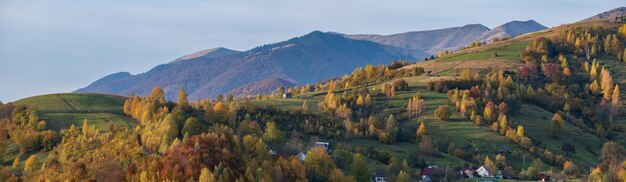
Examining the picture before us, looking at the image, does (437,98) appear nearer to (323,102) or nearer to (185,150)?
(323,102)

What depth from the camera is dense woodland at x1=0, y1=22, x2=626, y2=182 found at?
11056cm

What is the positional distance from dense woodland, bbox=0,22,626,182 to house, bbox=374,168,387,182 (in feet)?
3.19

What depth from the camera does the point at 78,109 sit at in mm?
166125

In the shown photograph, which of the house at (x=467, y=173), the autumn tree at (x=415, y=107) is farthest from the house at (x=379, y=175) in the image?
the autumn tree at (x=415, y=107)

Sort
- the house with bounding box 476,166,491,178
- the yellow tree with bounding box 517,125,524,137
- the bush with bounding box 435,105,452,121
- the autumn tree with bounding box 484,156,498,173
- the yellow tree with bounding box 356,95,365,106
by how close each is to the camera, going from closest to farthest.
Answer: the house with bounding box 476,166,491,178, the autumn tree with bounding box 484,156,498,173, the yellow tree with bounding box 517,125,524,137, the bush with bounding box 435,105,452,121, the yellow tree with bounding box 356,95,365,106

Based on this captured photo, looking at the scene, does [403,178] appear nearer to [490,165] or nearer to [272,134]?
[490,165]

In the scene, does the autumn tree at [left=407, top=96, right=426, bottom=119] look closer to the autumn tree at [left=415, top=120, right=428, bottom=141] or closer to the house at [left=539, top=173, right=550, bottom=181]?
the autumn tree at [left=415, top=120, right=428, bottom=141]

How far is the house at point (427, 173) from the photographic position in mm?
126700

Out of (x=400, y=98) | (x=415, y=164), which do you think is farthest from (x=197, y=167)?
(x=400, y=98)

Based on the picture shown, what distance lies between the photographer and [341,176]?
365 ft

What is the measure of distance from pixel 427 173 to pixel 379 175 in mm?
8302

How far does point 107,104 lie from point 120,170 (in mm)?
68722

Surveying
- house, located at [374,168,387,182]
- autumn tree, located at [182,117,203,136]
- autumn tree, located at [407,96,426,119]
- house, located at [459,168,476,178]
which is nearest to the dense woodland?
autumn tree, located at [182,117,203,136]

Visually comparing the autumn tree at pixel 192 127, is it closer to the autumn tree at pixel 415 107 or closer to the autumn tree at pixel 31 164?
the autumn tree at pixel 31 164
